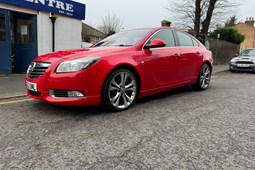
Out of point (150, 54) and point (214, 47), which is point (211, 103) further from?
point (214, 47)

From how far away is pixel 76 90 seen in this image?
3295mm

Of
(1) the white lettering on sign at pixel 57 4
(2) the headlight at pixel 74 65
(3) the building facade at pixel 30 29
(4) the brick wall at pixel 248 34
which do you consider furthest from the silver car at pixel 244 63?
(4) the brick wall at pixel 248 34

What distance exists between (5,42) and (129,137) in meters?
6.56

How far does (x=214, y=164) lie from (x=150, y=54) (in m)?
2.44

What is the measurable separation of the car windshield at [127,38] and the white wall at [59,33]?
475cm

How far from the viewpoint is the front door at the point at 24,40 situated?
833cm

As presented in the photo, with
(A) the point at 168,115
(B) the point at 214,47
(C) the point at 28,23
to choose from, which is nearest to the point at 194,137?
(A) the point at 168,115

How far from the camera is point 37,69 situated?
351cm

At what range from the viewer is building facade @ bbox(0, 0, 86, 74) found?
7.41 meters

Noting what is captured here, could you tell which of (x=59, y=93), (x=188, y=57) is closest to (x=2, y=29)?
(x=59, y=93)

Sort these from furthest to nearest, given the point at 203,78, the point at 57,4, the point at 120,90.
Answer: the point at 57,4, the point at 203,78, the point at 120,90

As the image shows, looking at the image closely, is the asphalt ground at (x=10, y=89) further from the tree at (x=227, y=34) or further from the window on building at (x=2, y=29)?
the tree at (x=227, y=34)

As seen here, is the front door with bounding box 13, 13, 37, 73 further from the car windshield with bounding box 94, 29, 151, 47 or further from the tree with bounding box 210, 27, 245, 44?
the tree with bounding box 210, 27, 245, 44

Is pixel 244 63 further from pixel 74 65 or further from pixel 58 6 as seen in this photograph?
pixel 74 65
